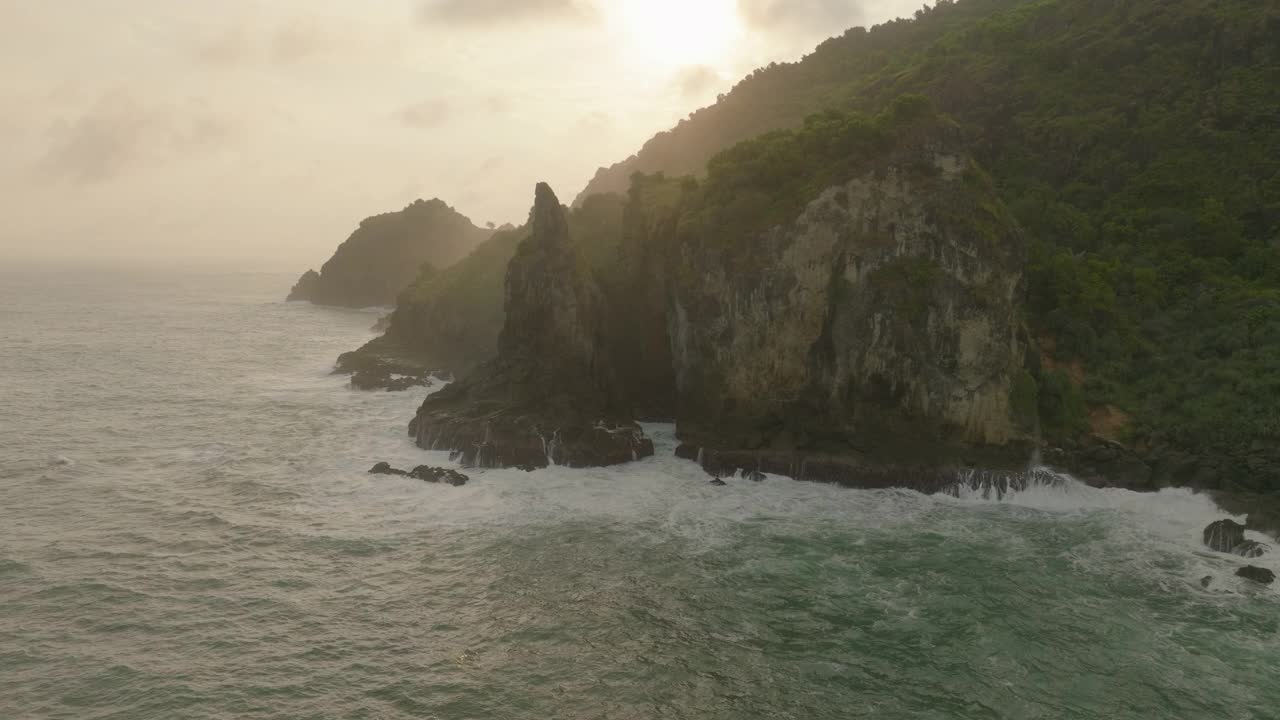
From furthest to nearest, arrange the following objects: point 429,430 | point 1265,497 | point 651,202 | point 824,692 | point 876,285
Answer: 1. point 651,202
2. point 429,430
3. point 876,285
4. point 1265,497
5. point 824,692

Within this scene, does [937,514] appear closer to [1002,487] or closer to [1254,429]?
[1002,487]

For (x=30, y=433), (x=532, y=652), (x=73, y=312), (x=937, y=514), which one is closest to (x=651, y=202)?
(x=937, y=514)

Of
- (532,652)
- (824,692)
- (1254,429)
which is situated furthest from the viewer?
(1254,429)

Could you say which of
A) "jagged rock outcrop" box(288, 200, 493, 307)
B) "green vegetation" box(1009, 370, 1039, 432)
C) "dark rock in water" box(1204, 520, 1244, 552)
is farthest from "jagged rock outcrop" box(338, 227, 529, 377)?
"dark rock in water" box(1204, 520, 1244, 552)

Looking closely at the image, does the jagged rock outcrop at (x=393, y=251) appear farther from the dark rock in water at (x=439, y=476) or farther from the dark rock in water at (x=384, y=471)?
the dark rock in water at (x=439, y=476)

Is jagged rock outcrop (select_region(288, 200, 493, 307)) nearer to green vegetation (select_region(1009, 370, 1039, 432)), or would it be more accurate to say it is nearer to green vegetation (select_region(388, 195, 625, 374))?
green vegetation (select_region(388, 195, 625, 374))

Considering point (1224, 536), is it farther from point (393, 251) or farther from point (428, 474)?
point (393, 251)
